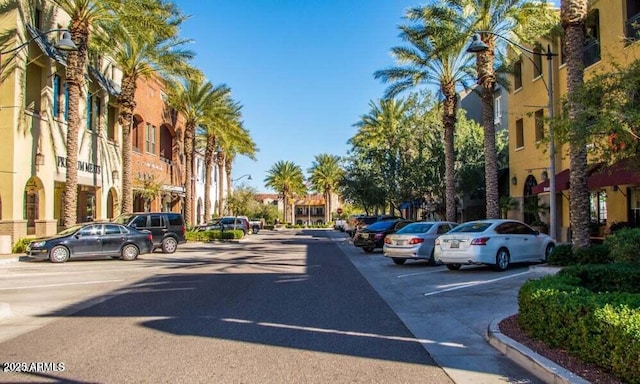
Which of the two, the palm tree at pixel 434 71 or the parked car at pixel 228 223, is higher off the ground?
the palm tree at pixel 434 71

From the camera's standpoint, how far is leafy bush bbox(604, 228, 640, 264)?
930cm

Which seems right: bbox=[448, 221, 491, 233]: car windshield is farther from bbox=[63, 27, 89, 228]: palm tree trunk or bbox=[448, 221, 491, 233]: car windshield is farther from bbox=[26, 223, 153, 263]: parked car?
bbox=[63, 27, 89, 228]: palm tree trunk

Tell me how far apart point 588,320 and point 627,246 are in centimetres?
423

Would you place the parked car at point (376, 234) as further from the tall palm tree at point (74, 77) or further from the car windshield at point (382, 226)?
the tall palm tree at point (74, 77)

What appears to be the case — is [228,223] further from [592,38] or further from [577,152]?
[577,152]

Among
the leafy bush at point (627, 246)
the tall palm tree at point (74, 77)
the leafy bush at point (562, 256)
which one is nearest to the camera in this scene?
the leafy bush at point (627, 246)

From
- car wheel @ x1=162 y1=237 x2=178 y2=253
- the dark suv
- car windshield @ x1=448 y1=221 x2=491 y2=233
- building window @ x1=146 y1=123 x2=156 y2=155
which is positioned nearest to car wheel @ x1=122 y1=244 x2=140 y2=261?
the dark suv

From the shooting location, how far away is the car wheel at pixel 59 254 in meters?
20.0

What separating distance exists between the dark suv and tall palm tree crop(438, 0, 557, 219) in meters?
14.2

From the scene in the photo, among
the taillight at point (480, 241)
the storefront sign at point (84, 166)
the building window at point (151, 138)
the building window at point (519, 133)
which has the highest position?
the building window at point (151, 138)

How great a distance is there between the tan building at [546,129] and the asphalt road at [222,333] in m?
8.05

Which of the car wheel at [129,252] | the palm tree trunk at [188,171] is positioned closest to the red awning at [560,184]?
the car wheel at [129,252]

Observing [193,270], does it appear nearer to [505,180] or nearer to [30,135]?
[30,135]

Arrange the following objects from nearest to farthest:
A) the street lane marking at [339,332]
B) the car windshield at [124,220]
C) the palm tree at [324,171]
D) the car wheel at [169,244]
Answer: the street lane marking at [339,332] < the car windshield at [124,220] < the car wheel at [169,244] < the palm tree at [324,171]
